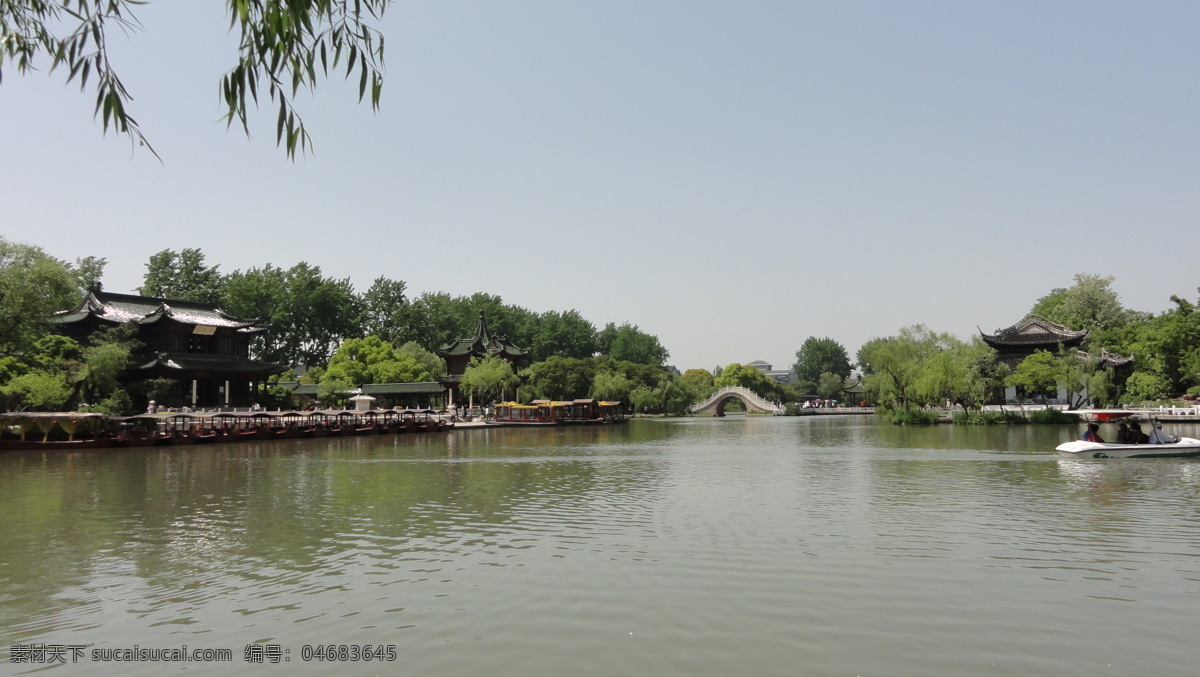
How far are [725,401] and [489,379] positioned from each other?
3617 centimetres

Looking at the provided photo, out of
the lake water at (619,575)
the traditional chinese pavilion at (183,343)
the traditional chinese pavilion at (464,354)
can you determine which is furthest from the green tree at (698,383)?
the lake water at (619,575)

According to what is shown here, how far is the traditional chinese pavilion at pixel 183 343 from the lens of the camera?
44.1 m

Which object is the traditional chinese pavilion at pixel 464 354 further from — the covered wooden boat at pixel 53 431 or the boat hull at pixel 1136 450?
the boat hull at pixel 1136 450

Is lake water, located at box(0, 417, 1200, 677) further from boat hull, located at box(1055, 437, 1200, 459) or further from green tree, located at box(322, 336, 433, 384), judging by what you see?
green tree, located at box(322, 336, 433, 384)

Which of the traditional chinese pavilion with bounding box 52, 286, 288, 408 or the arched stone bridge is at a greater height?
the traditional chinese pavilion with bounding box 52, 286, 288, 408

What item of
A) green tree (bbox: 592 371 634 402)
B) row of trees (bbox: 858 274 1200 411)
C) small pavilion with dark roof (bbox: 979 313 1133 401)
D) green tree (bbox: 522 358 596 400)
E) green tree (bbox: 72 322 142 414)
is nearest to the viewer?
green tree (bbox: 72 322 142 414)

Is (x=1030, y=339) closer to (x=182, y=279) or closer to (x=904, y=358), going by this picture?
(x=904, y=358)

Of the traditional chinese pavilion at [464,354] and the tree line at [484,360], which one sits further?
the traditional chinese pavilion at [464,354]

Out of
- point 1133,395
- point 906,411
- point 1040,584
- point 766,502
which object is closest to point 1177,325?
point 1133,395

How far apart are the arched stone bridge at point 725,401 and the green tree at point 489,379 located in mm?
27978

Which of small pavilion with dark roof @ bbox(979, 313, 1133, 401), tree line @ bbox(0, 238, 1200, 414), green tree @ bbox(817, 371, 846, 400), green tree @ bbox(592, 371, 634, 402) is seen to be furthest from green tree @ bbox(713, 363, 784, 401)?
small pavilion with dark roof @ bbox(979, 313, 1133, 401)

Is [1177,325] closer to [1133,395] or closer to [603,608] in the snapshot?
[1133,395]

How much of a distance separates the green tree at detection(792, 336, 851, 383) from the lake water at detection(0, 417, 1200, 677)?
12270 centimetres

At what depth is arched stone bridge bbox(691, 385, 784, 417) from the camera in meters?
92.2
